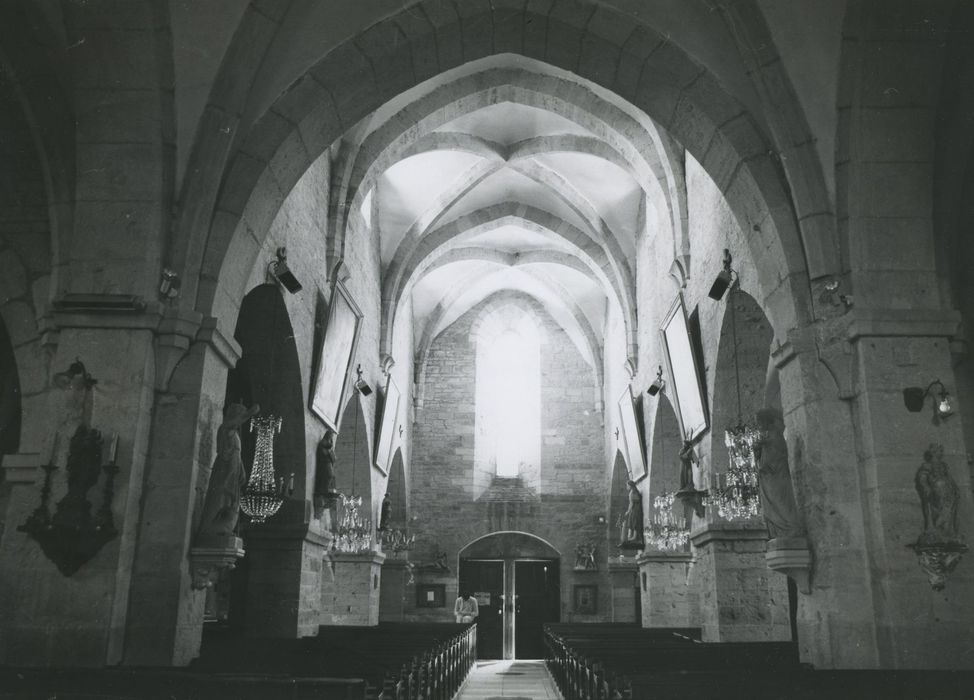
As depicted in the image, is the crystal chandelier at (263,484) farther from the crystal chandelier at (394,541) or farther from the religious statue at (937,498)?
the crystal chandelier at (394,541)

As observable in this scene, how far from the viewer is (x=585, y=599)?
1953 cm

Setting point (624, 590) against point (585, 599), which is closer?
point (624, 590)

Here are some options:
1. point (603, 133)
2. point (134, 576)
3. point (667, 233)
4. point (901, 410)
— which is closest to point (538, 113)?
point (603, 133)

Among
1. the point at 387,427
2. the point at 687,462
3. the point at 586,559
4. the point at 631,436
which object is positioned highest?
the point at 387,427

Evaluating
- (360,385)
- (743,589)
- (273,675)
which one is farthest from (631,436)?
(273,675)

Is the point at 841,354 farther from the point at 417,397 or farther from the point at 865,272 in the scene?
the point at 417,397

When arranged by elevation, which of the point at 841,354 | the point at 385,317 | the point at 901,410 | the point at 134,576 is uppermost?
the point at 385,317

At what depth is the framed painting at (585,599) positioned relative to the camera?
19.5 m

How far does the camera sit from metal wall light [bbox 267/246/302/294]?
8820 mm

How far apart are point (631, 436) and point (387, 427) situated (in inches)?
174

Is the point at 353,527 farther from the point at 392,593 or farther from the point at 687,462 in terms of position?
the point at 392,593

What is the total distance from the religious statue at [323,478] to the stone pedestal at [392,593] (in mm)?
8032

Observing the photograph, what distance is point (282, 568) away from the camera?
32.3ft

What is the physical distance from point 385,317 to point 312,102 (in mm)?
8131
